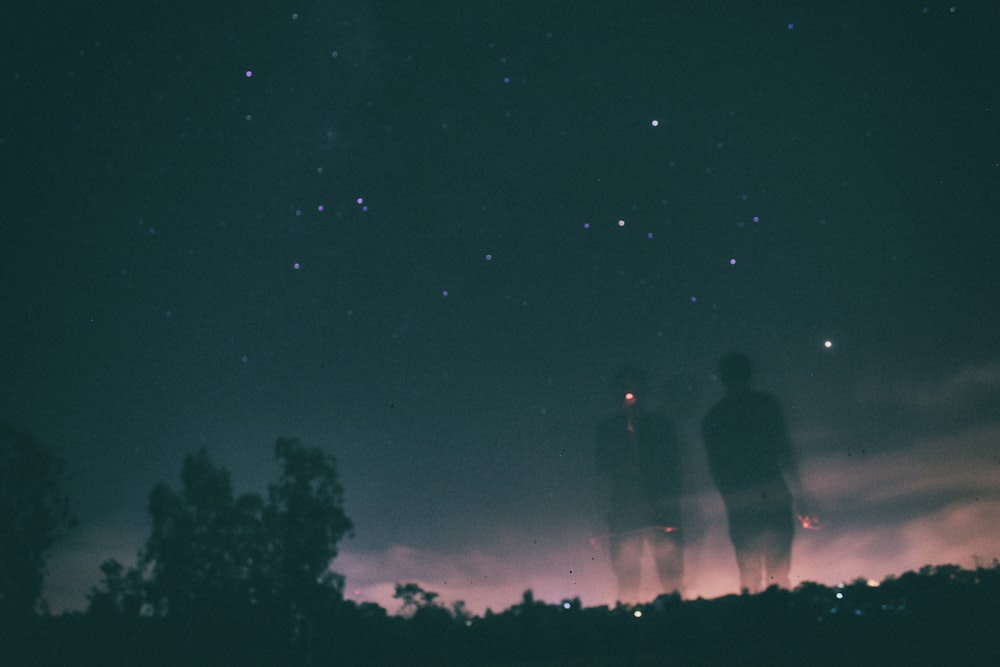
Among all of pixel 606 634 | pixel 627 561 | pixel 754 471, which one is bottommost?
pixel 606 634

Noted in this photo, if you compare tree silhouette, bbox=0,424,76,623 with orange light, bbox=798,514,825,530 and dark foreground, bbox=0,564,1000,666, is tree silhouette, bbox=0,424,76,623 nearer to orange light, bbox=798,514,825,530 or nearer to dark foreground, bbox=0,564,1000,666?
dark foreground, bbox=0,564,1000,666

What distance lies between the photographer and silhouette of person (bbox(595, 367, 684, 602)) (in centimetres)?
2500

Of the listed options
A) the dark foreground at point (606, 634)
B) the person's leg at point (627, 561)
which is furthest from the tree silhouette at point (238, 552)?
the person's leg at point (627, 561)

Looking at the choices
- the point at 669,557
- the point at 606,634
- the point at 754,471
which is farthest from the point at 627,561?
the point at 754,471

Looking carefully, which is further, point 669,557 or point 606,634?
point 669,557

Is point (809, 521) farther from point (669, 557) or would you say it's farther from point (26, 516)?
point (26, 516)

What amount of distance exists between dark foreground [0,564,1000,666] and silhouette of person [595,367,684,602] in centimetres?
392

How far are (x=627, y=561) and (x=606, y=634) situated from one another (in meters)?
4.08

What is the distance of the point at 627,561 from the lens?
24766 mm

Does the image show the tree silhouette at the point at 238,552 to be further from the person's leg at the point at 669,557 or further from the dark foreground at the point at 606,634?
the person's leg at the point at 669,557

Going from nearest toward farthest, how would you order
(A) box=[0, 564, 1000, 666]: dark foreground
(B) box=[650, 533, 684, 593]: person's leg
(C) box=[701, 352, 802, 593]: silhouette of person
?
(A) box=[0, 564, 1000, 666]: dark foreground → (C) box=[701, 352, 802, 593]: silhouette of person → (B) box=[650, 533, 684, 593]: person's leg

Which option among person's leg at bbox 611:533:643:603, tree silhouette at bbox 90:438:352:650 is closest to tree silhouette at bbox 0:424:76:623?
tree silhouette at bbox 90:438:352:650

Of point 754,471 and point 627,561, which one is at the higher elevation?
point 754,471

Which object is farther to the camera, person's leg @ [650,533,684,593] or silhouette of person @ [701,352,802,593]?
person's leg @ [650,533,684,593]
